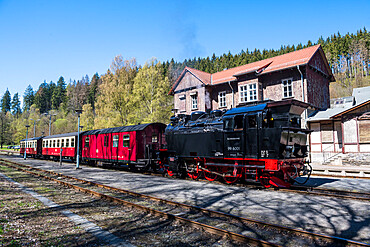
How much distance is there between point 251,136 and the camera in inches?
385

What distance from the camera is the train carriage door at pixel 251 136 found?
31.5 ft

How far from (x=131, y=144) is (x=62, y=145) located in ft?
43.5

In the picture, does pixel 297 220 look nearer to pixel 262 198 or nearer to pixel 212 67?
pixel 262 198

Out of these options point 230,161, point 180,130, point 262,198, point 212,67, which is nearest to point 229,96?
point 180,130

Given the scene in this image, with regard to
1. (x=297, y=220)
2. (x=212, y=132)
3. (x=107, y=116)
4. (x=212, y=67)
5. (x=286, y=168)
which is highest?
(x=212, y=67)

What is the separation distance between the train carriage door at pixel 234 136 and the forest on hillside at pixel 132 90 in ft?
64.2

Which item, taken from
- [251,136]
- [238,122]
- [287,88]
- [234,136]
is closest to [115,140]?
[234,136]

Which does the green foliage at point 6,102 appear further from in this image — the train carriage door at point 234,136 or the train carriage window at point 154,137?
the train carriage door at point 234,136

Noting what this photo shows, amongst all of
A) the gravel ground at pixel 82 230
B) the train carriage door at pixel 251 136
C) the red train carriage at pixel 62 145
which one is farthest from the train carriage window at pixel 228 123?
the red train carriage at pixel 62 145

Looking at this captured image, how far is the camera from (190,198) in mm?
8430

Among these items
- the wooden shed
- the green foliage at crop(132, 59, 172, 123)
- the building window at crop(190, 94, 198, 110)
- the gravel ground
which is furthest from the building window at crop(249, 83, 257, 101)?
the gravel ground

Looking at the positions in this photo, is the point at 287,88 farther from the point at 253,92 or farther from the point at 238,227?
the point at 238,227

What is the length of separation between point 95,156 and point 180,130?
10.5 meters

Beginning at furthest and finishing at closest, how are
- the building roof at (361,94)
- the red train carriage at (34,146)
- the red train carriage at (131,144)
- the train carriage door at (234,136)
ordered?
the red train carriage at (34,146) < the building roof at (361,94) < the red train carriage at (131,144) < the train carriage door at (234,136)
